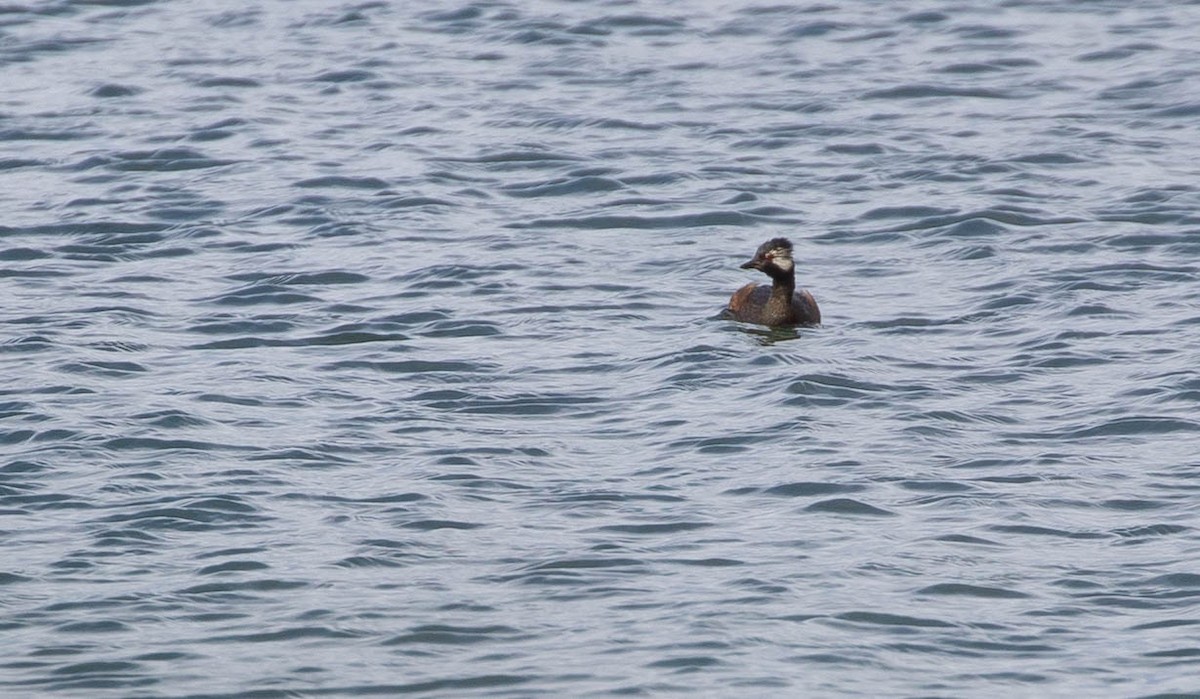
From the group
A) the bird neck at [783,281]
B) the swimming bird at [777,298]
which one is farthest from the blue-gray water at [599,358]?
the bird neck at [783,281]

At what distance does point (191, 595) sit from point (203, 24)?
17.8 m

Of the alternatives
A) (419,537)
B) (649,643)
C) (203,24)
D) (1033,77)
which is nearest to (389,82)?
(203,24)

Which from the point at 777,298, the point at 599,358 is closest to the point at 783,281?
the point at 777,298

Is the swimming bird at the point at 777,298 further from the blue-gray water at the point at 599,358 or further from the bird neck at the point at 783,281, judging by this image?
the blue-gray water at the point at 599,358

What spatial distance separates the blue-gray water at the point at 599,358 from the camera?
33.4ft

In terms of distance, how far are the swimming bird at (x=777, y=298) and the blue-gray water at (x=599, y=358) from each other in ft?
0.68

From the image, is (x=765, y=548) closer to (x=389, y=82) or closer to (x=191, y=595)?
(x=191, y=595)

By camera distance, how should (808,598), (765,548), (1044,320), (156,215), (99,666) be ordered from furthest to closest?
(156,215) → (1044,320) → (765,548) → (808,598) → (99,666)

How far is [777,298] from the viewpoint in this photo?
15930mm

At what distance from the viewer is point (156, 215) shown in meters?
19.1

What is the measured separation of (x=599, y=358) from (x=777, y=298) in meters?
1.68

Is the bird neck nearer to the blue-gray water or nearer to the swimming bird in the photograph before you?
the swimming bird

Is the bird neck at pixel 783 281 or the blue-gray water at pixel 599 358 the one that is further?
the bird neck at pixel 783 281

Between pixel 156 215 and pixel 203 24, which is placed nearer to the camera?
pixel 156 215
